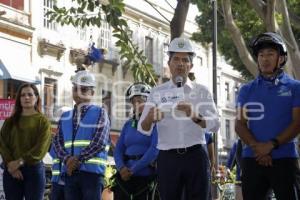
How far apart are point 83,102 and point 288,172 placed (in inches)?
102

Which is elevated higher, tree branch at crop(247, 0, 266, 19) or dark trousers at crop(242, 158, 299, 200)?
tree branch at crop(247, 0, 266, 19)

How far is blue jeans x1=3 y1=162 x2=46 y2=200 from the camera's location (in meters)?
7.09

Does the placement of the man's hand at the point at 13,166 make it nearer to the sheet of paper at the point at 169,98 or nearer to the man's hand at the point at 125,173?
the man's hand at the point at 125,173

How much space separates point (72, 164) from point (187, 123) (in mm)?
1643

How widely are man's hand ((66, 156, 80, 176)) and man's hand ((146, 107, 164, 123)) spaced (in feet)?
5.05

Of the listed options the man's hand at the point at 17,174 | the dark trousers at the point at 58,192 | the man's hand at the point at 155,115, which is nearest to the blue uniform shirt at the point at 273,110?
the man's hand at the point at 155,115

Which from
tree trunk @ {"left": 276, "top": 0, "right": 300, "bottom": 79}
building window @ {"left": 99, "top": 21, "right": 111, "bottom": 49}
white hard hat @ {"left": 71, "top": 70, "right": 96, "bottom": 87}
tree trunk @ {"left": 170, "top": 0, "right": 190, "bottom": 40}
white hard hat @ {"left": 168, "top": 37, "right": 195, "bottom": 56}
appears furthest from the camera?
building window @ {"left": 99, "top": 21, "right": 111, "bottom": 49}

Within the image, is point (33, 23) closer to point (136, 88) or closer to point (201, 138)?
point (136, 88)

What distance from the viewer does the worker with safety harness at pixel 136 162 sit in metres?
7.07

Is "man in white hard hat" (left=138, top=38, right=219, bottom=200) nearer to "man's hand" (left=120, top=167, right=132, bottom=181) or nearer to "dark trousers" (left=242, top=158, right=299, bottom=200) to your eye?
"dark trousers" (left=242, top=158, right=299, bottom=200)

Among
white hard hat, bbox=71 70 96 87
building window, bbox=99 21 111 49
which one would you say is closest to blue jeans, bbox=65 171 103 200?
white hard hat, bbox=71 70 96 87

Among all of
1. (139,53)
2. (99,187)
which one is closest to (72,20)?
(139,53)

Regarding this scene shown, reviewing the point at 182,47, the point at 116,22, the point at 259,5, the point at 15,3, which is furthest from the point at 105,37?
the point at 182,47

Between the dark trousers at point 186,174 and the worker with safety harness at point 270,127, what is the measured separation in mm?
340
